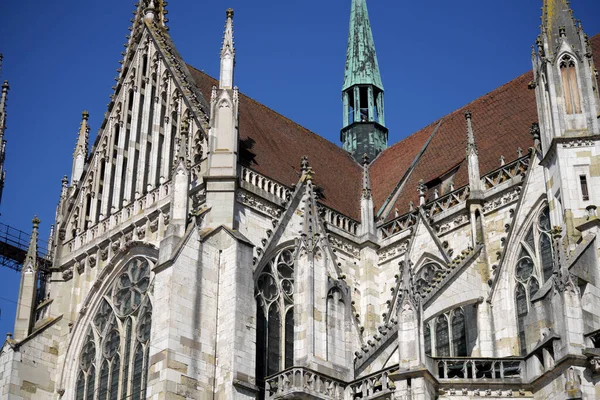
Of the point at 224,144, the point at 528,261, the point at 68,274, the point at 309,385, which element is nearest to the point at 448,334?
the point at 528,261

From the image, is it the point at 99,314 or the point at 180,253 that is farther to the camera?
the point at 99,314

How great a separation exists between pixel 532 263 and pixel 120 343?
904cm

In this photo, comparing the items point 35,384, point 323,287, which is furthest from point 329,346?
point 35,384

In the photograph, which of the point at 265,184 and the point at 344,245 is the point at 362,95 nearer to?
the point at 344,245

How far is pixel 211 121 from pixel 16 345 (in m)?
6.76

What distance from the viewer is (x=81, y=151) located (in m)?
28.8

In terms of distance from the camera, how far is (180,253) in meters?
A: 21.0

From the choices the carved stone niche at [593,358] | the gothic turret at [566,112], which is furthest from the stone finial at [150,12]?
the carved stone niche at [593,358]

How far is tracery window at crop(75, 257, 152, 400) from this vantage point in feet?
74.3

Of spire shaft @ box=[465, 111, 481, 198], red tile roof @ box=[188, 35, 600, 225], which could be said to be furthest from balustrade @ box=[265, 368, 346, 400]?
spire shaft @ box=[465, 111, 481, 198]

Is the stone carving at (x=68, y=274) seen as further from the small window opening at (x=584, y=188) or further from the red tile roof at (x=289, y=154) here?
the small window opening at (x=584, y=188)

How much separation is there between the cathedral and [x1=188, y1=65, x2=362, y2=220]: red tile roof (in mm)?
87

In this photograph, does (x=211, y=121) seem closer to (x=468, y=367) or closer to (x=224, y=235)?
(x=224, y=235)

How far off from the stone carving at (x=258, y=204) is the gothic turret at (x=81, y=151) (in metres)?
6.59
